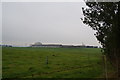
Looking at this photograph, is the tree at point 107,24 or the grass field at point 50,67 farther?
the grass field at point 50,67

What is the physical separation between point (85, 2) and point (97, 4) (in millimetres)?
900

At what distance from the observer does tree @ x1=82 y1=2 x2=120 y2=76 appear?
11.1 m

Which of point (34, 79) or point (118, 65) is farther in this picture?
point (34, 79)

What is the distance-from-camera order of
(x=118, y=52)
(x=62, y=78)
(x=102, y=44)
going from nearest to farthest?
(x=118, y=52) < (x=102, y=44) < (x=62, y=78)

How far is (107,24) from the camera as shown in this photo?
12.0 metres

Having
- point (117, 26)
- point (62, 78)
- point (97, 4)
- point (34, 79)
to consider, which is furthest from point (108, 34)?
point (34, 79)

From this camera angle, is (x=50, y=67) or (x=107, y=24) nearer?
(x=107, y=24)

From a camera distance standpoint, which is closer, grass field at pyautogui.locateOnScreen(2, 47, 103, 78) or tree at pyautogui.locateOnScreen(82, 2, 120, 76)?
tree at pyautogui.locateOnScreen(82, 2, 120, 76)

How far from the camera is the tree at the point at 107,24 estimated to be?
11146mm

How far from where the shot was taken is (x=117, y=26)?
10.9 meters

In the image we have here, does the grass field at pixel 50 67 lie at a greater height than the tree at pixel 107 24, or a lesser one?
lesser

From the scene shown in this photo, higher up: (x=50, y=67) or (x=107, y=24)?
(x=107, y=24)

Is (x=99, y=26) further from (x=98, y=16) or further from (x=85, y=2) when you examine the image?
(x=85, y=2)

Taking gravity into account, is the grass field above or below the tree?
below
